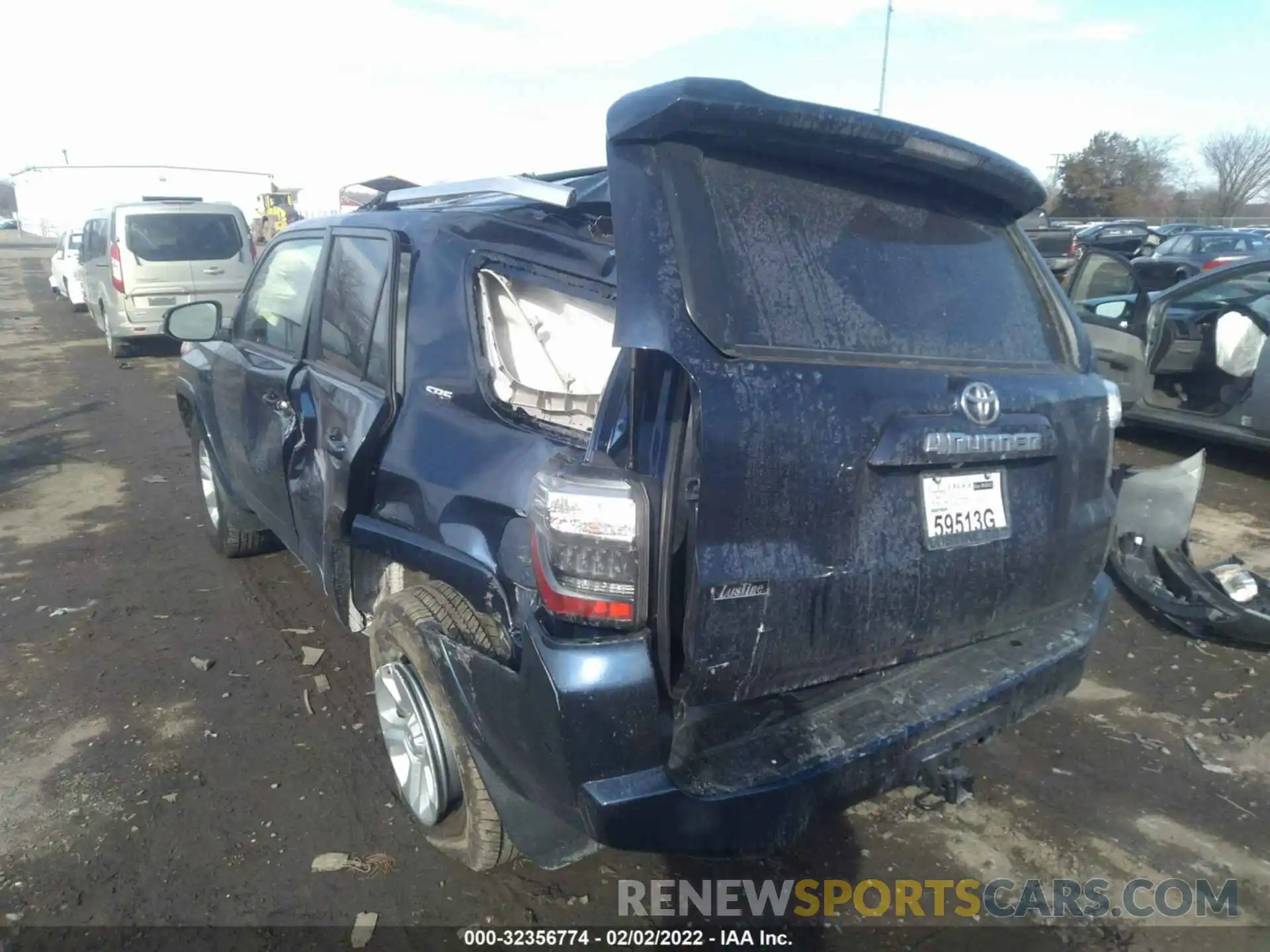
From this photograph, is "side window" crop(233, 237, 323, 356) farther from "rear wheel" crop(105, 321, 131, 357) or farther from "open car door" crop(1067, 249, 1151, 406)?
"rear wheel" crop(105, 321, 131, 357)

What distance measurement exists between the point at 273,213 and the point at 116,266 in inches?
554

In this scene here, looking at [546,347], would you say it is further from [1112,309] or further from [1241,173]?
[1241,173]

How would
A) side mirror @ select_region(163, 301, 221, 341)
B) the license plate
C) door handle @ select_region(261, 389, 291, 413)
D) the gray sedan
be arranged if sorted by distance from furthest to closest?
the gray sedan < side mirror @ select_region(163, 301, 221, 341) < door handle @ select_region(261, 389, 291, 413) < the license plate

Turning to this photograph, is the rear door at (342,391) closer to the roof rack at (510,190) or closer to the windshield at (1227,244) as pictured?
the roof rack at (510,190)

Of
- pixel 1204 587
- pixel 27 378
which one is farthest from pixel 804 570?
pixel 27 378

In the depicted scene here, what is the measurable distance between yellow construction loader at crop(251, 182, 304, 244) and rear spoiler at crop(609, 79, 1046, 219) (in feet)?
68.5

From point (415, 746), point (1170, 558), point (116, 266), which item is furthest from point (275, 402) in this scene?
point (116, 266)

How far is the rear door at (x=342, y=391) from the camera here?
2.93 metres

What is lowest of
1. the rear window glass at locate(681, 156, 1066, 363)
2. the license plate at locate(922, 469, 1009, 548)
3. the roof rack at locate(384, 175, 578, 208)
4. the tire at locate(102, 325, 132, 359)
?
the tire at locate(102, 325, 132, 359)

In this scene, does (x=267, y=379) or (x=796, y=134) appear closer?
→ (x=796, y=134)

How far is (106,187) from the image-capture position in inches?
1854

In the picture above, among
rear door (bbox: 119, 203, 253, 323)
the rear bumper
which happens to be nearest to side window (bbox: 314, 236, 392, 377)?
the rear bumper

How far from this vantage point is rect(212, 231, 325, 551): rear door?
371 cm

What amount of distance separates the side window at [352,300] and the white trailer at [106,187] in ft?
118
